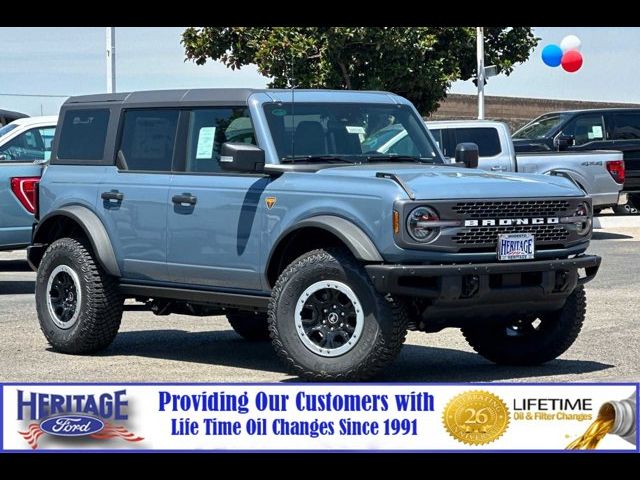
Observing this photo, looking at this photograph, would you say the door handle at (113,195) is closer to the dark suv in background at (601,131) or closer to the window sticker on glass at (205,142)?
the window sticker on glass at (205,142)

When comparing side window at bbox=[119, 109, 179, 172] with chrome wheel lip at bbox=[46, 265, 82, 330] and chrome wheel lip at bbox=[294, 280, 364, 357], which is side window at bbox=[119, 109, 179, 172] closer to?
chrome wheel lip at bbox=[46, 265, 82, 330]

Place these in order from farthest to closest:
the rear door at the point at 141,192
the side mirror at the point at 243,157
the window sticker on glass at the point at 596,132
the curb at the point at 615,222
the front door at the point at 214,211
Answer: the window sticker on glass at the point at 596,132 → the curb at the point at 615,222 → the rear door at the point at 141,192 → the front door at the point at 214,211 → the side mirror at the point at 243,157

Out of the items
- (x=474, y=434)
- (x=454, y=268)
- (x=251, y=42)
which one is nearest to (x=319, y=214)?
(x=454, y=268)

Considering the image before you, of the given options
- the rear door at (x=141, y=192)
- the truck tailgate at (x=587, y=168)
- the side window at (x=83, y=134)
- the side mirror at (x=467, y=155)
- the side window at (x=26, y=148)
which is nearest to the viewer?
the rear door at (x=141, y=192)

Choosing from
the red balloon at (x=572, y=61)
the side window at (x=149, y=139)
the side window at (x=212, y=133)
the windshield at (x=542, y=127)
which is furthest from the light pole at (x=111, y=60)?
the side window at (x=212, y=133)

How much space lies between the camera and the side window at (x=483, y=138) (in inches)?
854

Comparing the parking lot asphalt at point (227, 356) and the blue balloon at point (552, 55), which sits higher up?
the blue balloon at point (552, 55)

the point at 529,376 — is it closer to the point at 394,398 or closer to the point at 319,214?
the point at 319,214

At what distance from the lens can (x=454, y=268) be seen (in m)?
8.76

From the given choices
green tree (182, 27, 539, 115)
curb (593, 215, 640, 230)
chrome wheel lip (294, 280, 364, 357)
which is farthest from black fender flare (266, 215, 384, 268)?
green tree (182, 27, 539, 115)

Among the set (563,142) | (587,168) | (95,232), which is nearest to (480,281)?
(95,232)

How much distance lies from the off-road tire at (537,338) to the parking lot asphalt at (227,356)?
0.30ft

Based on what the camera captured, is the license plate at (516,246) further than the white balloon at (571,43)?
No

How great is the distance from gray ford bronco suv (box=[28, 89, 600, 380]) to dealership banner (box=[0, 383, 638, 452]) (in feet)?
5.22
